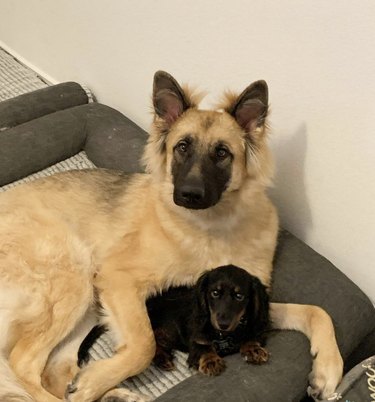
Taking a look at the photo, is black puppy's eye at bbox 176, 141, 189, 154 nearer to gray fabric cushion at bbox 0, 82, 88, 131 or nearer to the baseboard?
gray fabric cushion at bbox 0, 82, 88, 131

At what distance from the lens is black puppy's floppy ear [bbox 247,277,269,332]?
84.9 inches

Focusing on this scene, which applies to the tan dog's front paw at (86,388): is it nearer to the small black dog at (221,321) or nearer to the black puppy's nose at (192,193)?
the small black dog at (221,321)

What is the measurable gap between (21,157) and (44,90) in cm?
77

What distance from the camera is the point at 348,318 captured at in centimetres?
241

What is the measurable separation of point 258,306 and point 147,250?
0.59 m

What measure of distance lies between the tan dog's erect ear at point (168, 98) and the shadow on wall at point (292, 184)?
579mm

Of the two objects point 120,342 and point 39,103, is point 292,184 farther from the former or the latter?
point 39,103

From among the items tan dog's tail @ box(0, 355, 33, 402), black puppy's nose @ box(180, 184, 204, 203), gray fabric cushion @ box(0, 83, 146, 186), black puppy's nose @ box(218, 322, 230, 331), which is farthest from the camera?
gray fabric cushion @ box(0, 83, 146, 186)

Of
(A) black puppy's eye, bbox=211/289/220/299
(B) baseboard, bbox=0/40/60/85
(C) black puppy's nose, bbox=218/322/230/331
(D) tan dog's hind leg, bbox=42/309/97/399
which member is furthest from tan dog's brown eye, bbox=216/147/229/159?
(B) baseboard, bbox=0/40/60/85

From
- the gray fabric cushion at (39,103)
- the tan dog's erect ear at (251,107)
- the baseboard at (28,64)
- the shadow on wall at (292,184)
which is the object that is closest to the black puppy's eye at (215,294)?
the tan dog's erect ear at (251,107)

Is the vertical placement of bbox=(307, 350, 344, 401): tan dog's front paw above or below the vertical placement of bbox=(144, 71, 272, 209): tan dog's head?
below

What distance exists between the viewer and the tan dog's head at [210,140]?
222 centimetres

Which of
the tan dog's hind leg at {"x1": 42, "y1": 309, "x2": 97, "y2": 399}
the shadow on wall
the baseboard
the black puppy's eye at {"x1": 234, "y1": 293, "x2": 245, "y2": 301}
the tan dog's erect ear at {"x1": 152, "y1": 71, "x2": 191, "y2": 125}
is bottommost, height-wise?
the tan dog's hind leg at {"x1": 42, "y1": 309, "x2": 97, "y2": 399}

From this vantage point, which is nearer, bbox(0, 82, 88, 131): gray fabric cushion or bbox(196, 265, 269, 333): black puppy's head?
bbox(196, 265, 269, 333): black puppy's head
